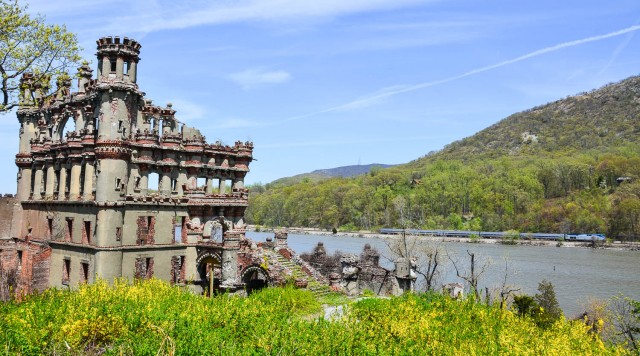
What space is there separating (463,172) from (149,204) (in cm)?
13898

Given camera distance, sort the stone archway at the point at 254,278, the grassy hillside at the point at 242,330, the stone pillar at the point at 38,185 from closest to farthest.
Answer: the grassy hillside at the point at 242,330
the stone archway at the point at 254,278
the stone pillar at the point at 38,185

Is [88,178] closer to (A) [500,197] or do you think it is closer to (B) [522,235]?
(B) [522,235]

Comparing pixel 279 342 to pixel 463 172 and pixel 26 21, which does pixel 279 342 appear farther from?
pixel 463 172

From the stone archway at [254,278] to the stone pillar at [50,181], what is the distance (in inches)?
665

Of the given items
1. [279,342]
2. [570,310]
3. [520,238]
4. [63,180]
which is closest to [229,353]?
[279,342]

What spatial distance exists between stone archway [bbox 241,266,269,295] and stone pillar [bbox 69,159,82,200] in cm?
1338

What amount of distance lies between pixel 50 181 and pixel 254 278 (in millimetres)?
17585

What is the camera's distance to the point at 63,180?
37.2m

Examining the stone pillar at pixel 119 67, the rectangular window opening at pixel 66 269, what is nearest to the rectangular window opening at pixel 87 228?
the rectangular window opening at pixel 66 269

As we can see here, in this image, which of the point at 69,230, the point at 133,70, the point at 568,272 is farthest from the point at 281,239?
the point at 568,272

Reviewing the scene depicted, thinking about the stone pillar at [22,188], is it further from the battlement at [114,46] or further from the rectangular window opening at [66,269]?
the battlement at [114,46]

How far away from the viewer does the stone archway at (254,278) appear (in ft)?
106

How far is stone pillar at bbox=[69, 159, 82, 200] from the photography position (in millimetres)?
35719

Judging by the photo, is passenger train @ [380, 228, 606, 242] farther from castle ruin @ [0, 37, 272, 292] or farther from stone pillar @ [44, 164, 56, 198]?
stone pillar @ [44, 164, 56, 198]
